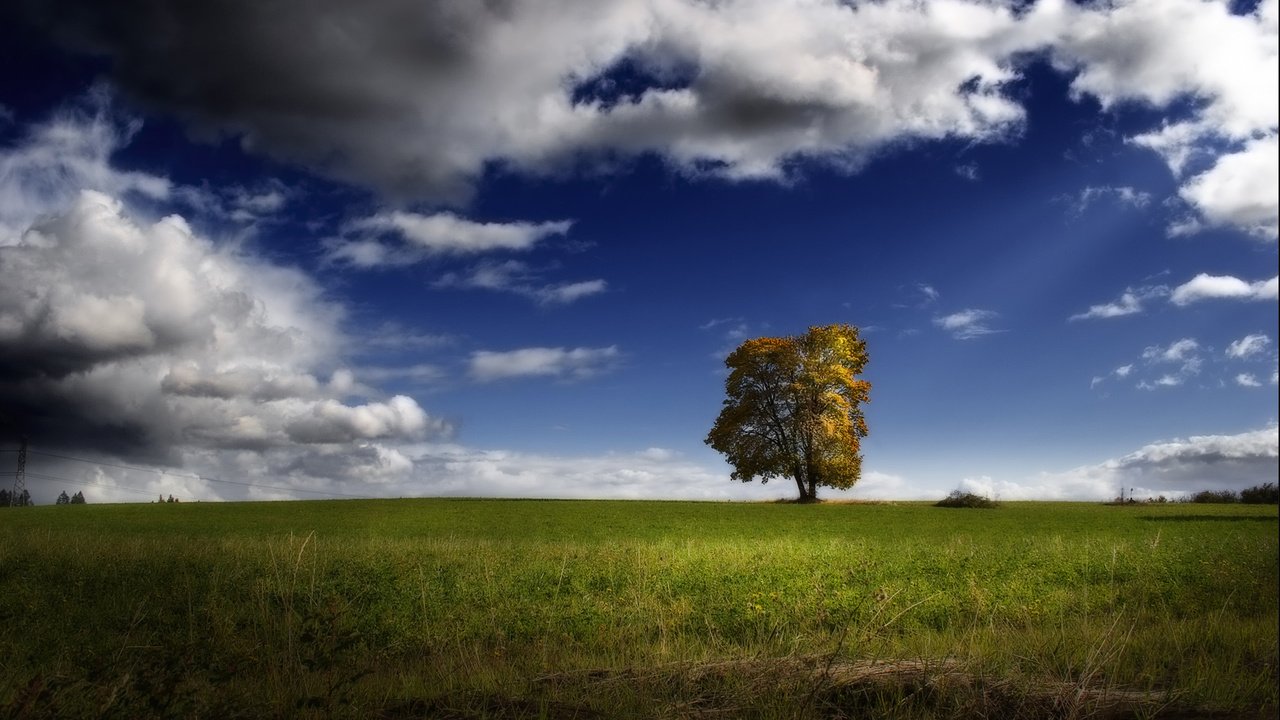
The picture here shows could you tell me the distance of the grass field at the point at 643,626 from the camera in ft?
24.1

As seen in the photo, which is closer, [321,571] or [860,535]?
[321,571]

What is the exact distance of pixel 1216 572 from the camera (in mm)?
18344

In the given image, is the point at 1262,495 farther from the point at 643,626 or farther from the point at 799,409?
the point at 643,626

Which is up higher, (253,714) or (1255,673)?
(253,714)

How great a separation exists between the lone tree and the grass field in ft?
86.5

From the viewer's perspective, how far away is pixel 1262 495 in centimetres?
6366

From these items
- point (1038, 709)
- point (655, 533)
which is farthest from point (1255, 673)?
point (655, 533)

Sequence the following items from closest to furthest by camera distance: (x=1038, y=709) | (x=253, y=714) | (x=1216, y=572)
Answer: (x=253, y=714)
(x=1038, y=709)
(x=1216, y=572)

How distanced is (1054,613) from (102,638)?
17189 millimetres

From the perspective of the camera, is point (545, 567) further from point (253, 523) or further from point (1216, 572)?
point (253, 523)

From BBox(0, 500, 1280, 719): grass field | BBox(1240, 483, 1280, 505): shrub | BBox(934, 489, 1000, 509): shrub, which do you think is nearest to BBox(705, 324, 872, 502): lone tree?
BBox(934, 489, 1000, 509): shrub

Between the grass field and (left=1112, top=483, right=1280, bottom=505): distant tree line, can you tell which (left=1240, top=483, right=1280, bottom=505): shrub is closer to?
(left=1112, top=483, right=1280, bottom=505): distant tree line

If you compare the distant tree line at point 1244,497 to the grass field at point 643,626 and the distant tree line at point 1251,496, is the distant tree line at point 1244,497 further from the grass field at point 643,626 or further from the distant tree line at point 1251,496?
the grass field at point 643,626

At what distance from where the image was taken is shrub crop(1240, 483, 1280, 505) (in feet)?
204
